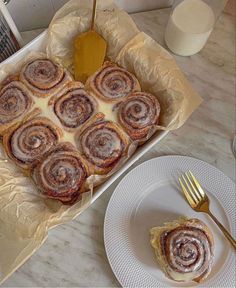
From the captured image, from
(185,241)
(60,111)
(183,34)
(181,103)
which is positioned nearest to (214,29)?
(183,34)

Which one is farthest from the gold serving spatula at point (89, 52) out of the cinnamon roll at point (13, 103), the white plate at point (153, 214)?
the white plate at point (153, 214)

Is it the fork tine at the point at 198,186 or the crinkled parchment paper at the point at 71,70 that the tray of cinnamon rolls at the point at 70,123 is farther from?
the fork tine at the point at 198,186

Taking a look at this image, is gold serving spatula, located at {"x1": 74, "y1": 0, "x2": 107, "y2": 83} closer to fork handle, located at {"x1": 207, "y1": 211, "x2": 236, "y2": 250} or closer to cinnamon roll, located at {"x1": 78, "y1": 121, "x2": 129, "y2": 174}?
cinnamon roll, located at {"x1": 78, "y1": 121, "x2": 129, "y2": 174}

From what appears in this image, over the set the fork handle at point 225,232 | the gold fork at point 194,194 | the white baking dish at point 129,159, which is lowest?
the fork handle at point 225,232

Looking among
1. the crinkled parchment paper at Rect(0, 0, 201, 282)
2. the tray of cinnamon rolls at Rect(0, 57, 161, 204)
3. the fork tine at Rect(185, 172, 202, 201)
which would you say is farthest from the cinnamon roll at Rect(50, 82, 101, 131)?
the fork tine at Rect(185, 172, 202, 201)

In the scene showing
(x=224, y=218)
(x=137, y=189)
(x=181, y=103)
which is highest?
(x=181, y=103)

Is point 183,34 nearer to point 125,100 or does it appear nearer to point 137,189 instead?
point 125,100
